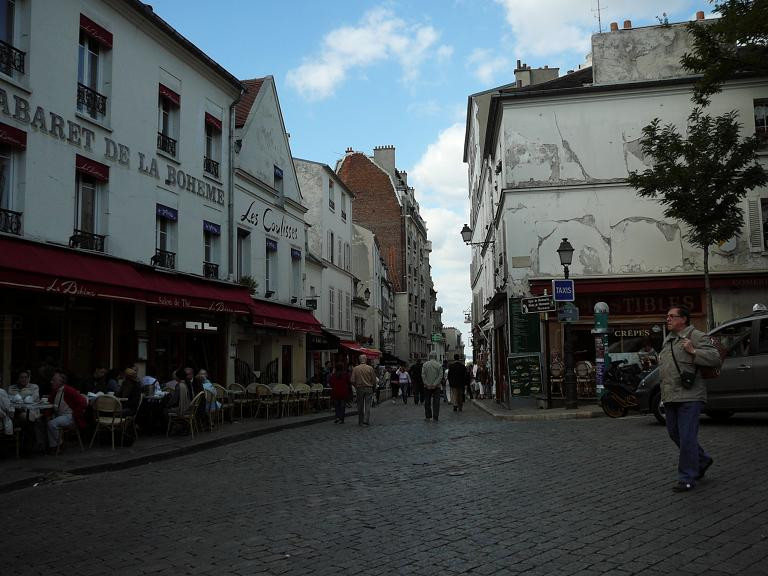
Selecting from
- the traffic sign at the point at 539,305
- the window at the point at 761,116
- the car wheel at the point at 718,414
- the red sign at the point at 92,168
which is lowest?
the car wheel at the point at 718,414

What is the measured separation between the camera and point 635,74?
73.0 ft

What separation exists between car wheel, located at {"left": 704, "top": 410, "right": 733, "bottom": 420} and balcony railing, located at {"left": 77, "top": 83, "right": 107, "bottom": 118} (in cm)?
1356

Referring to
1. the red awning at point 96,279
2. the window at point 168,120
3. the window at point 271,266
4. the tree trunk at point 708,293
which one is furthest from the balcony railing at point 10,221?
the tree trunk at point 708,293

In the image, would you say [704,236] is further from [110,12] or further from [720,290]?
[110,12]

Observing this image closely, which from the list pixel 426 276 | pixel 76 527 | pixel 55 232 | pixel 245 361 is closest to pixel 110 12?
pixel 55 232

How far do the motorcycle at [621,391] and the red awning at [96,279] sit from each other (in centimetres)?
954

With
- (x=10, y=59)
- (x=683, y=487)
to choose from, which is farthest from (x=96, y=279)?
(x=683, y=487)

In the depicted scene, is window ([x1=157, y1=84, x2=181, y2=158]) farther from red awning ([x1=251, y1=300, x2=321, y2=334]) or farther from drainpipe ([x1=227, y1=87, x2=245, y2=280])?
red awning ([x1=251, y1=300, x2=321, y2=334])

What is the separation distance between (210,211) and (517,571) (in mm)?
16738

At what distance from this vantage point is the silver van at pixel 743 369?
11.7 metres

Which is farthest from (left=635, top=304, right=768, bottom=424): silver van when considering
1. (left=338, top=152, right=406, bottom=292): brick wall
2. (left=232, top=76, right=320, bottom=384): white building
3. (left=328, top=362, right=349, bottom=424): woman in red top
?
(left=338, top=152, right=406, bottom=292): brick wall

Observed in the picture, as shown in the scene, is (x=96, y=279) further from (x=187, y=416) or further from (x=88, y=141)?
(x=88, y=141)

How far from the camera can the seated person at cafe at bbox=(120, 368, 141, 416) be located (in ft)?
41.7

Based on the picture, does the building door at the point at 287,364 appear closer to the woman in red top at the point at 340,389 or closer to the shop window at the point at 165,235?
the woman in red top at the point at 340,389
